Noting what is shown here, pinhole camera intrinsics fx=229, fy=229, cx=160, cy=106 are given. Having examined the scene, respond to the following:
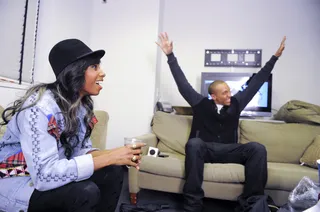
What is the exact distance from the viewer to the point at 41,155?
2.57 feet

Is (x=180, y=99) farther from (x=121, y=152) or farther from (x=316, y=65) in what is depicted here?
(x=121, y=152)

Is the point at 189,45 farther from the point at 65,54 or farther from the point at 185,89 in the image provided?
the point at 65,54

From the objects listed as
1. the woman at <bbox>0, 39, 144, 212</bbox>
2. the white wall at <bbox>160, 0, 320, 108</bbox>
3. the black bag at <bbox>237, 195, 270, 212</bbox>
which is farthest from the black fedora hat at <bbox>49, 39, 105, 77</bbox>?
the white wall at <bbox>160, 0, 320, 108</bbox>

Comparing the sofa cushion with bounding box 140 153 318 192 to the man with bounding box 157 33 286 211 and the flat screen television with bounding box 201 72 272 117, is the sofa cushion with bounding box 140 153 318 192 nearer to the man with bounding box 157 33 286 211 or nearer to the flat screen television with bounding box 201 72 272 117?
the man with bounding box 157 33 286 211

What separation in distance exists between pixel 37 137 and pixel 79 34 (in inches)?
85.5

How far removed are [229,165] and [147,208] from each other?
27.1 inches

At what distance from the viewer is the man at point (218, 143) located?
1584 mm

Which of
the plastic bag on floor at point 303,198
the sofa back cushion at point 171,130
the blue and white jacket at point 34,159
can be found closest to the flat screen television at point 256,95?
the sofa back cushion at point 171,130

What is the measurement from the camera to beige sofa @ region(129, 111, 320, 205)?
1.64m

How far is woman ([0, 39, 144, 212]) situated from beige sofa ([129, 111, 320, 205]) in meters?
0.81

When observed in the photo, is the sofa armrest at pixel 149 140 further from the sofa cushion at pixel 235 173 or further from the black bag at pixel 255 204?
the black bag at pixel 255 204

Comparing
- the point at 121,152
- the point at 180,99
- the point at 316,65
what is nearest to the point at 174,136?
the point at 180,99

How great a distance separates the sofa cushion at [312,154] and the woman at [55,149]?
158 cm

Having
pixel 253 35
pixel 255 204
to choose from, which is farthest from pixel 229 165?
pixel 253 35
